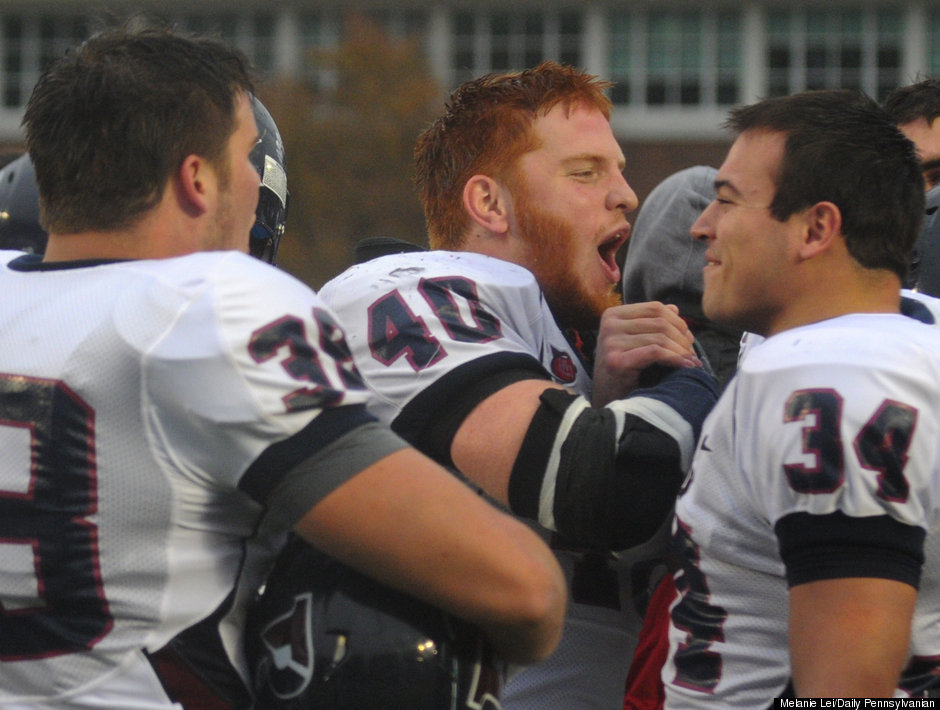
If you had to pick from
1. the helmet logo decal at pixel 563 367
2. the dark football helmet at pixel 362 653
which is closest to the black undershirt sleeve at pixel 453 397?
the helmet logo decal at pixel 563 367

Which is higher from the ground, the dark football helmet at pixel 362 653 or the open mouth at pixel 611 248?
the open mouth at pixel 611 248

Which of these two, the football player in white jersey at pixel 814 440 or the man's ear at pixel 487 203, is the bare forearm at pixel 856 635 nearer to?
the football player in white jersey at pixel 814 440

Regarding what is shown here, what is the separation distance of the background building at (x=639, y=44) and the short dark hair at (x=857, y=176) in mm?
24005

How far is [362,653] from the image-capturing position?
2.05 metres

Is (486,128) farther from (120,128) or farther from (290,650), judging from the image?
(290,650)

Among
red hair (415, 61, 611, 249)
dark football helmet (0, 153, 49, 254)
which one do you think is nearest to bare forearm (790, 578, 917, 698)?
red hair (415, 61, 611, 249)

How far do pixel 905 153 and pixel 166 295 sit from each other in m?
1.37

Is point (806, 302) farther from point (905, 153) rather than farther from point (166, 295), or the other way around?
point (166, 295)

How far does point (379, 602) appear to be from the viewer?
82.0 inches

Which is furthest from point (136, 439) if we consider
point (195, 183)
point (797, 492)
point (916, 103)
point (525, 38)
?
point (525, 38)

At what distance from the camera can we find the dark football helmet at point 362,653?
2041 millimetres

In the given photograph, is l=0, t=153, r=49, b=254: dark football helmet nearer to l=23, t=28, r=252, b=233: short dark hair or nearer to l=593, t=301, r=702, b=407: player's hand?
l=23, t=28, r=252, b=233: short dark hair

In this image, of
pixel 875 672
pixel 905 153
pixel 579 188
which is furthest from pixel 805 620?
pixel 579 188

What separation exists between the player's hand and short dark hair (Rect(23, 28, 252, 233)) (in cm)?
97
